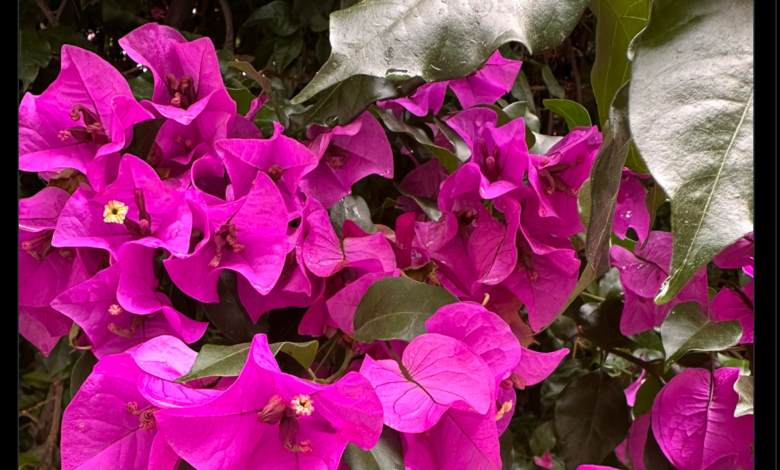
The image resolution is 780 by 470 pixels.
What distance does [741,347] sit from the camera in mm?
409

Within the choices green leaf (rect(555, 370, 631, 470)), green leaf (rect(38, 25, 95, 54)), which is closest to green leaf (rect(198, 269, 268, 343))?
green leaf (rect(555, 370, 631, 470))

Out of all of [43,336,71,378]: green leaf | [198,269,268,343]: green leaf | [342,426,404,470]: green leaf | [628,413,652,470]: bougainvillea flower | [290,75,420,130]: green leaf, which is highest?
[290,75,420,130]: green leaf

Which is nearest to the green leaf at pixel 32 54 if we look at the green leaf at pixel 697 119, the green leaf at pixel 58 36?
the green leaf at pixel 58 36

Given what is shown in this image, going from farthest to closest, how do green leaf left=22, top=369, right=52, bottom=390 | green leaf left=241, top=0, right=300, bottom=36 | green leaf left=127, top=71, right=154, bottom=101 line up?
1. green leaf left=22, top=369, right=52, bottom=390
2. green leaf left=241, top=0, right=300, bottom=36
3. green leaf left=127, top=71, right=154, bottom=101

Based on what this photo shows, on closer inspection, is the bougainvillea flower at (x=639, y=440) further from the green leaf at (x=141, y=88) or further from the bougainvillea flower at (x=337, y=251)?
the green leaf at (x=141, y=88)

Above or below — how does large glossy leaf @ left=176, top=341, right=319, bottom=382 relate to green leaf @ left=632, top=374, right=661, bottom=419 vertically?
above

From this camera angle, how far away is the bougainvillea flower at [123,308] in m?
0.32

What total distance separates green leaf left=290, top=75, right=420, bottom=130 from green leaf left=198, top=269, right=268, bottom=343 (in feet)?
0.33

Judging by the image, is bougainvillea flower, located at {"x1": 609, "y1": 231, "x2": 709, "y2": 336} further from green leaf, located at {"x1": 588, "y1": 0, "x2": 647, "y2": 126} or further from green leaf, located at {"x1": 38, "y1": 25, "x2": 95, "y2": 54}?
green leaf, located at {"x1": 38, "y1": 25, "x2": 95, "y2": 54}

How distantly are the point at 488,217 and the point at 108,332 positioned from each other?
205 mm

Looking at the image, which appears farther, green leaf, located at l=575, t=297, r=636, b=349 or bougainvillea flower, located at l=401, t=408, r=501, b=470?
green leaf, located at l=575, t=297, r=636, b=349

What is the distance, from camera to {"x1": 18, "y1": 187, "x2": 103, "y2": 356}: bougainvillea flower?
34cm

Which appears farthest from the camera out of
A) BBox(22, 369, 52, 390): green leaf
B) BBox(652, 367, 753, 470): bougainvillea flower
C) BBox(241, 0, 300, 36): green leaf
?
BBox(22, 369, 52, 390): green leaf

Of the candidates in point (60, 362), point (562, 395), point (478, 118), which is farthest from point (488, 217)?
point (60, 362)
